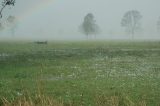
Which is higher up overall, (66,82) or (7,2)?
(7,2)

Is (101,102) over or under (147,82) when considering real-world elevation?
over

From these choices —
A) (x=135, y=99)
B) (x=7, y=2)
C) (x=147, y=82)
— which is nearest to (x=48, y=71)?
(x=147, y=82)

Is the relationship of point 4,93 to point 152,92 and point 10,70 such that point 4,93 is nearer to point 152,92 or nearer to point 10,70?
point 152,92

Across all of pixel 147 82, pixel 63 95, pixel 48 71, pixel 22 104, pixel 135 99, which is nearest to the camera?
pixel 22 104

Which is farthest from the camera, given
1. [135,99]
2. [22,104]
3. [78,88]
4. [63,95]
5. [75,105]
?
[78,88]

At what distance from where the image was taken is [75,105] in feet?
60.5

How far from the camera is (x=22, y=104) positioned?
1178 centimetres

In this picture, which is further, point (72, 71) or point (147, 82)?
point (72, 71)

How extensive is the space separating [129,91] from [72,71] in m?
13.5

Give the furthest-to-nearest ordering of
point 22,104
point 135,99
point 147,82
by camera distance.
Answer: point 147,82, point 135,99, point 22,104

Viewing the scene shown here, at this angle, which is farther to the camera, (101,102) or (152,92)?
(152,92)

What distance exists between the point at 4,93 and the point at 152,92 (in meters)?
8.52

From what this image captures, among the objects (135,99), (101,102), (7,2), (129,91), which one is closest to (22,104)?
(101,102)

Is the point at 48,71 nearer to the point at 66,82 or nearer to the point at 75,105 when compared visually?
the point at 66,82
